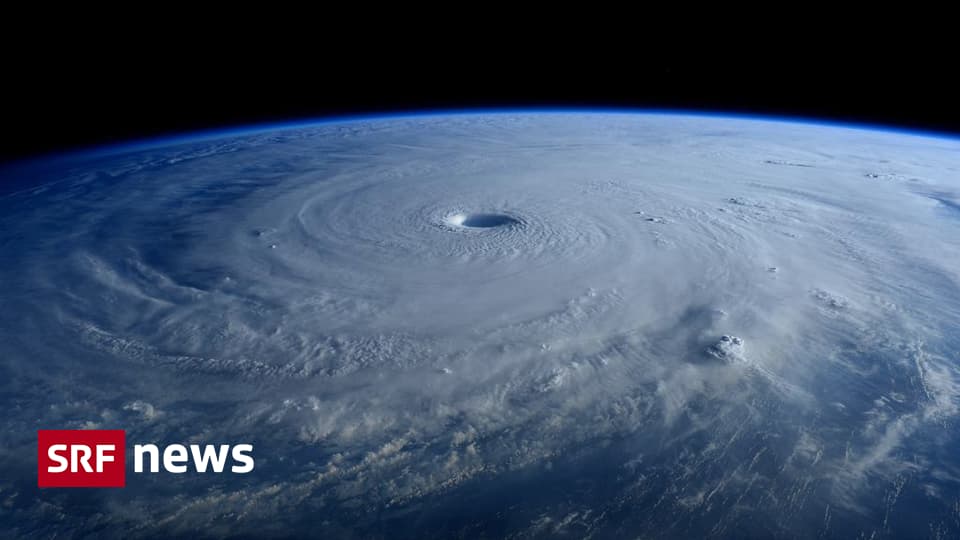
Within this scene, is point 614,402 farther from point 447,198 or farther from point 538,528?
point 447,198

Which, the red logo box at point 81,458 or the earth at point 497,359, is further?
the red logo box at point 81,458

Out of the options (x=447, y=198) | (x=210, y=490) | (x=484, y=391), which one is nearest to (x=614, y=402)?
(x=484, y=391)

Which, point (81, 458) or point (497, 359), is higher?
point (497, 359)

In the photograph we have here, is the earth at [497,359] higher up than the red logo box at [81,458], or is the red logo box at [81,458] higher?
the earth at [497,359]

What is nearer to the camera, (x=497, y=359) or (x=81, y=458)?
(x=81, y=458)
